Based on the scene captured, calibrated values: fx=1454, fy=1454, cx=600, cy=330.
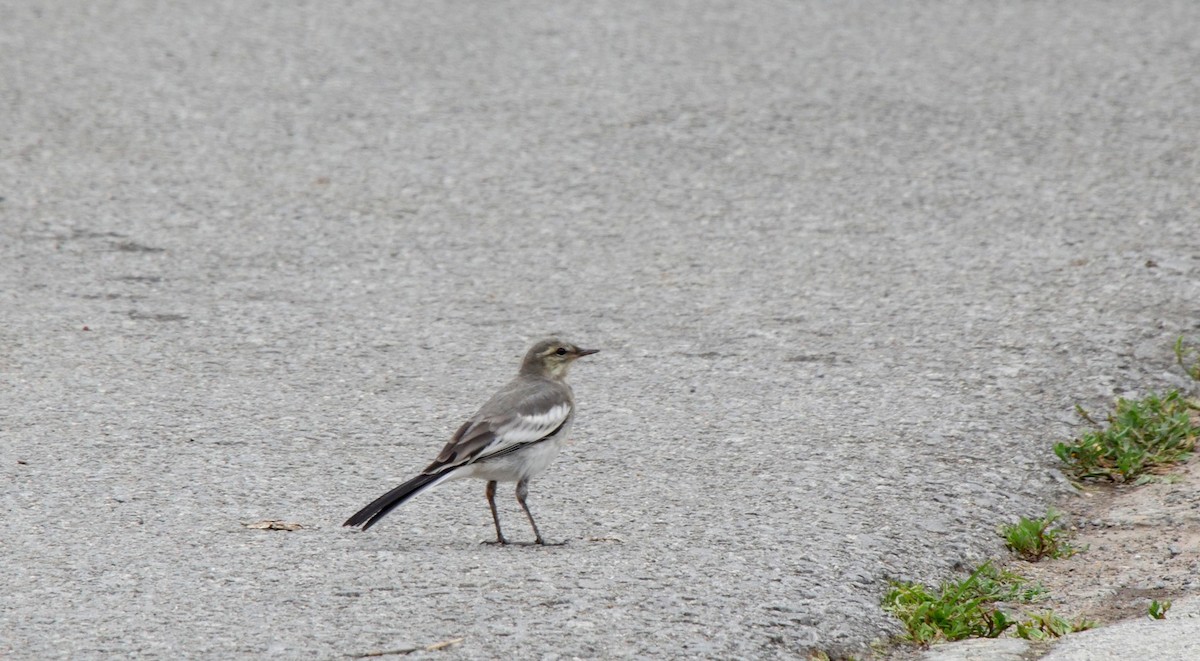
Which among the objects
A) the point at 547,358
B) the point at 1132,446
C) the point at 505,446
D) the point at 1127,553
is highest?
the point at 547,358

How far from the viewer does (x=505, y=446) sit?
18.5 feet

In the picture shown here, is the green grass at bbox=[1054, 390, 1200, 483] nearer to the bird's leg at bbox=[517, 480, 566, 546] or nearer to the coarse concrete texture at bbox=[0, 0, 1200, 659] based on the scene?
the coarse concrete texture at bbox=[0, 0, 1200, 659]

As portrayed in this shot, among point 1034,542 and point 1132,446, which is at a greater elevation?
point 1132,446

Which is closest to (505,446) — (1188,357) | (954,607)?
(954,607)

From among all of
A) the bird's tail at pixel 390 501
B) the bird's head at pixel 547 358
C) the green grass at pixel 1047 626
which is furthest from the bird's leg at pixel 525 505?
the green grass at pixel 1047 626

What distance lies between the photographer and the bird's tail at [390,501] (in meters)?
5.17

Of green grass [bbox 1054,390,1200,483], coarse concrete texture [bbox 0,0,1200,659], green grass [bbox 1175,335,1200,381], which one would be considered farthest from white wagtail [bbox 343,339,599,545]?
green grass [bbox 1175,335,1200,381]

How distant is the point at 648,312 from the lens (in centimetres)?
823

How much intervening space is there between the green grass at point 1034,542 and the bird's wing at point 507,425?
5.99 ft

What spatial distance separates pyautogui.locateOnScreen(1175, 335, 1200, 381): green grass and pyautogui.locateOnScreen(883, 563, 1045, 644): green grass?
2.34m

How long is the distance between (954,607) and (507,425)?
1849 mm

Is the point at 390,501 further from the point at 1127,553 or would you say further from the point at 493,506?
the point at 1127,553

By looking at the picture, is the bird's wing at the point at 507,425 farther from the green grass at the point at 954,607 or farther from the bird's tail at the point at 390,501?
the green grass at the point at 954,607

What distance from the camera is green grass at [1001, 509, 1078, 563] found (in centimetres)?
560
